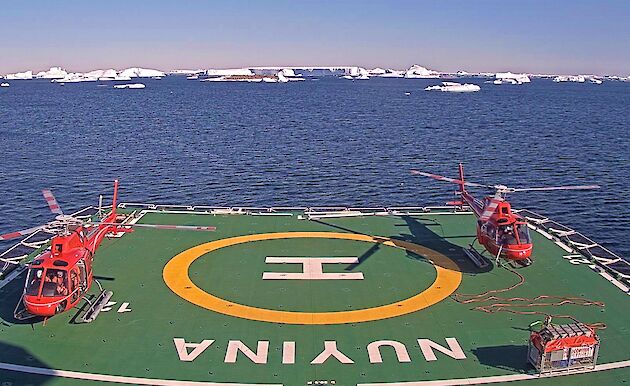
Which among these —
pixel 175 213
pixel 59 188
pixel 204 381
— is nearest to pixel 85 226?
pixel 204 381

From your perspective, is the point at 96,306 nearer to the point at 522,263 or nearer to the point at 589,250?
the point at 522,263

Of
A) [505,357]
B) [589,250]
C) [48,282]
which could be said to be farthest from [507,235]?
[48,282]

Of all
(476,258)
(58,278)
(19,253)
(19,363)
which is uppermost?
(58,278)

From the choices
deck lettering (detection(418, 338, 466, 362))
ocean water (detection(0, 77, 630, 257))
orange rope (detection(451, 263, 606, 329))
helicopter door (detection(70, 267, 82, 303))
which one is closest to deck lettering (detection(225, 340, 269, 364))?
deck lettering (detection(418, 338, 466, 362))

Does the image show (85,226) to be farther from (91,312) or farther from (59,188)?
(59,188)

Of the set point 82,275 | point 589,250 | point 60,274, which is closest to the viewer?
point 60,274

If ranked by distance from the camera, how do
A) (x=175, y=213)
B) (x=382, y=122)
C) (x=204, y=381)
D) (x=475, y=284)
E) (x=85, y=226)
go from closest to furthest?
(x=204, y=381)
(x=85, y=226)
(x=475, y=284)
(x=175, y=213)
(x=382, y=122)

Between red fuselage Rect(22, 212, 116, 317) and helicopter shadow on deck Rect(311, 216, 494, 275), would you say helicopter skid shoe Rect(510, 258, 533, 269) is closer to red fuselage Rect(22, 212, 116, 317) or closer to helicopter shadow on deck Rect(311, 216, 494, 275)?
helicopter shadow on deck Rect(311, 216, 494, 275)

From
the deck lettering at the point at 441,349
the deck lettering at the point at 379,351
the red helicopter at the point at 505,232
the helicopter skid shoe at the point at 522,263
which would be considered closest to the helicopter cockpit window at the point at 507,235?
the red helicopter at the point at 505,232
